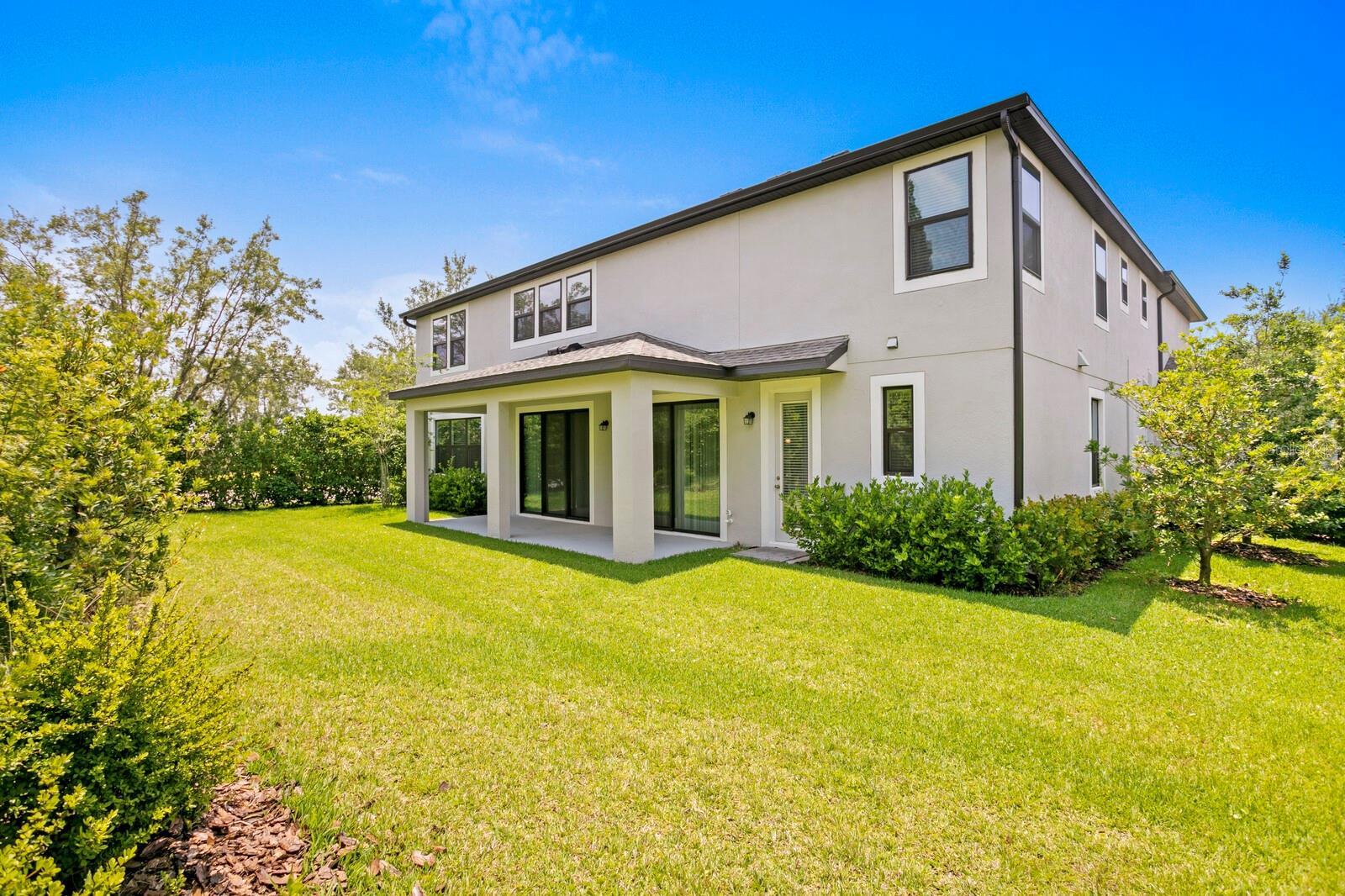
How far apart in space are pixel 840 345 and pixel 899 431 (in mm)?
1614

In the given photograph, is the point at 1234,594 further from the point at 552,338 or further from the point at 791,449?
the point at 552,338

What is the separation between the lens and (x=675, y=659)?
5109mm

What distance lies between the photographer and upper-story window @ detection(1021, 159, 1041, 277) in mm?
8422

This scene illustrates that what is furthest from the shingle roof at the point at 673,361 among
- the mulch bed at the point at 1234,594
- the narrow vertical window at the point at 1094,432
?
the narrow vertical window at the point at 1094,432

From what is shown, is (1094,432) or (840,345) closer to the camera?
(840,345)

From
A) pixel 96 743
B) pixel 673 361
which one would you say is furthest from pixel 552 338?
pixel 96 743

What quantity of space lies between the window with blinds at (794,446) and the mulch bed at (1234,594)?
5.07m

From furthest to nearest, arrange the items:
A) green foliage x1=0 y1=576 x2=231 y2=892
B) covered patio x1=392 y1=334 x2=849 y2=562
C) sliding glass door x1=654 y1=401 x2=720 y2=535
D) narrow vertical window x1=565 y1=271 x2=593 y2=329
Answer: narrow vertical window x1=565 y1=271 x2=593 y2=329, sliding glass door x1=654 y1=401 x2=720 y2=535, covered patio x1=392 y1=334 x2=849 y2=562, green foliage x1=0 y1=576 x2=231 y2=892

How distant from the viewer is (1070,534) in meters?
7.55

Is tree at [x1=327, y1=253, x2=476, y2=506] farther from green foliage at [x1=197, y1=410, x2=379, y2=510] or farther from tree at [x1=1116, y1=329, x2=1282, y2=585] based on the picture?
tree at [x1=1116, y1=329, x2=1282, y2=585]

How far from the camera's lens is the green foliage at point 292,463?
1642 cm

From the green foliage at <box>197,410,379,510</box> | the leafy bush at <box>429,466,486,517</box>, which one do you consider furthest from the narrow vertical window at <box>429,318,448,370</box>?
the leafy bush at <box>429,466,486,517</box>

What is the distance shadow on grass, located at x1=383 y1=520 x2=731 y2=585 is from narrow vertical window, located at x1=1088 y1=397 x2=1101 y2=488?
24.0ft

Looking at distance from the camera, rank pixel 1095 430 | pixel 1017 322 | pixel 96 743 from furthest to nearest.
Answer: pixel 1095 430
pixel 1017 322
pixel 96 743
